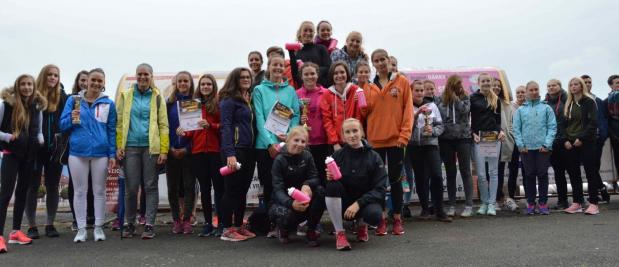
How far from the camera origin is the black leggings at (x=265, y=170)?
207 inches

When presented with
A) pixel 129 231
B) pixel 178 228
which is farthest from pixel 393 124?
pixel 129 231

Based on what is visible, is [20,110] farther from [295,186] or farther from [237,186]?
[295,186]

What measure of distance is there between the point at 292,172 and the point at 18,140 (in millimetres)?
3014

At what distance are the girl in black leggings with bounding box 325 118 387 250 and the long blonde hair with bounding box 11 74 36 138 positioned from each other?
11.2 ft

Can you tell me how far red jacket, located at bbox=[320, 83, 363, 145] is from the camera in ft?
17.3

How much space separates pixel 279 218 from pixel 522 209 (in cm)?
446

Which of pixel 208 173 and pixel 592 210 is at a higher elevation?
pixel 208 173

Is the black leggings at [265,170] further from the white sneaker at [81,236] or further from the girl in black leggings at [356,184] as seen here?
the white sneaker at [81,236]

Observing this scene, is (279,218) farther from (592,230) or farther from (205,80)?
(592,230)

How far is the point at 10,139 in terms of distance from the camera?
16.8ft

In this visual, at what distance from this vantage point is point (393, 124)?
5406 mm

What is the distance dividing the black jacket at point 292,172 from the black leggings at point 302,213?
8 centimetres

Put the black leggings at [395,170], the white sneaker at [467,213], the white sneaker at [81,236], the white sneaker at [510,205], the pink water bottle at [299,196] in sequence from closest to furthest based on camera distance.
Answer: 1. the pink water bottle at [299,196]
2. the white sneaker at [81,236]
3. the black leggings at [395,170]
4. the white sneaker at [467,213]
5. the white sneaker at [510,205]

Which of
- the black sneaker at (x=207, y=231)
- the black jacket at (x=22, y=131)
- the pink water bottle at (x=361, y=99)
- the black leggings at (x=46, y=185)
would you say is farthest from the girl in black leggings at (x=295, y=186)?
the black leggings at (x=46, y=185)
